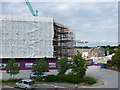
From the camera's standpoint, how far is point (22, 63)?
143ft

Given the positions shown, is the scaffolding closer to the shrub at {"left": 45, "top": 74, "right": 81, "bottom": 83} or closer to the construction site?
the construction site

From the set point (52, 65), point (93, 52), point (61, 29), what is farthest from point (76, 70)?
point (93, 52)

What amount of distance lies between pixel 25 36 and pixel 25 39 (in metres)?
0.75

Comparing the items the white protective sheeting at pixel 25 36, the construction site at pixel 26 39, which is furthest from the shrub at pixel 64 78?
the white protective sheeting at pixel 25 36

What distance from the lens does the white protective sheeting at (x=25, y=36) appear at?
44.5m

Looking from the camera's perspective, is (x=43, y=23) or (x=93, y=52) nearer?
(x=43, y=23)

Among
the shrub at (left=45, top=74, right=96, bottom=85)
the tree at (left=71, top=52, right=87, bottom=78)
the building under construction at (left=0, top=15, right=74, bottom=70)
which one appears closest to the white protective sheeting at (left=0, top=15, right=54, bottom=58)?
the building under construction at (left=0, top=15, right=74, bottom=70)

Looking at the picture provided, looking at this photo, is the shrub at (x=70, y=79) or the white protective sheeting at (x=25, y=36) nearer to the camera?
the shrub at (x=70, y=79)

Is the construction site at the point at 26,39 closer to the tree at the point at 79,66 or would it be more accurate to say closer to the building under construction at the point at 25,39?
the building under construction at the point at 25,39

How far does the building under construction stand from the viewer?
1748 inches

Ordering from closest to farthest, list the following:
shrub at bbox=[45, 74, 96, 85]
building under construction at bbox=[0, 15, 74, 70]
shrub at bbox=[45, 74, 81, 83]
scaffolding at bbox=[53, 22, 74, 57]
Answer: shrub at bbox=[45, 74, 96, 85]
shrub at bbox=[45, 74, 81, 83]
building under construction at bbox=[0, 15, 74, 70]
scaffolding at bbox=[53, 22, 74, 57]

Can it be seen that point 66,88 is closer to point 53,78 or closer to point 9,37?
point 53,78

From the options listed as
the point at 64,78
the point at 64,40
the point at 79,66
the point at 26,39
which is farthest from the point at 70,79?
the point at 64,40

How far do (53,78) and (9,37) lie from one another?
2396 centimetres
